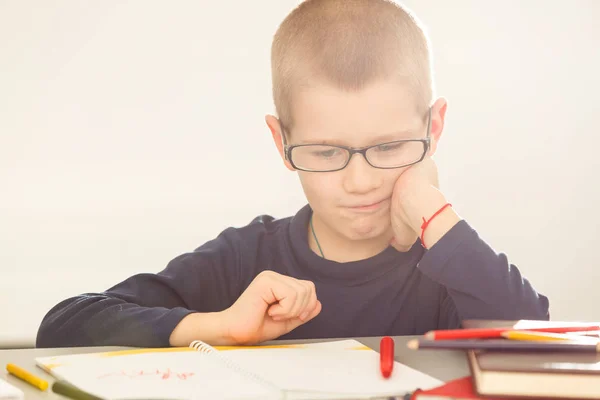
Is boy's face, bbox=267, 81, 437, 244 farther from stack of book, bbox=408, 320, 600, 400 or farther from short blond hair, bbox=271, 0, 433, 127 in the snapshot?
stack of book, bbox=408, 320, 600, 400

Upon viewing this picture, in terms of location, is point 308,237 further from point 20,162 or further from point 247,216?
point 20,162

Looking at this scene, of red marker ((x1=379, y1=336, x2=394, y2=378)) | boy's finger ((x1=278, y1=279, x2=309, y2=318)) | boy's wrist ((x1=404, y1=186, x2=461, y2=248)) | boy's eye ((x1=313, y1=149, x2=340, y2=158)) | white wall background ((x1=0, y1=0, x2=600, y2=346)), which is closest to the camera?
red marker ((x1=379, y1=336, x2=394, y2=378))

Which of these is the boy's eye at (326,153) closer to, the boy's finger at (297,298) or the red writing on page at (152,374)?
the boy's finger at (297,298)

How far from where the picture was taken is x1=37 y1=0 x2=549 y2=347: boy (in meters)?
1.03

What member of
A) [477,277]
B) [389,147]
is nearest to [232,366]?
[477,277]

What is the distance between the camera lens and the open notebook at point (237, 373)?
73cm

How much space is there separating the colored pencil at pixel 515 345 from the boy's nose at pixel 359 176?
0.48 metres

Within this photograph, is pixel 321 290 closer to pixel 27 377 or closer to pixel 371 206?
pixel 371 206

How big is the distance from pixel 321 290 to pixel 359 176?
0.25m

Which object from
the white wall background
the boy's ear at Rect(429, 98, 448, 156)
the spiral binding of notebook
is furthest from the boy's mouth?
the white wall background

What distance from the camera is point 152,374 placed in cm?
80

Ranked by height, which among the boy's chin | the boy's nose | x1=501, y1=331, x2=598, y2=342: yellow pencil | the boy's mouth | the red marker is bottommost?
the red marker

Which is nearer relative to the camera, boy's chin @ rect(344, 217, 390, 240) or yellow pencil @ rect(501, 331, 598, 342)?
yellow pencil @ rect(501, 331, 598, 342)

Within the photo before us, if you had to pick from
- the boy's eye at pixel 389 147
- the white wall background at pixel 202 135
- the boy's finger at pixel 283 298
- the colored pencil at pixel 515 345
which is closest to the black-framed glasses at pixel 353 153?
the boy's eye at pixel 389 147
